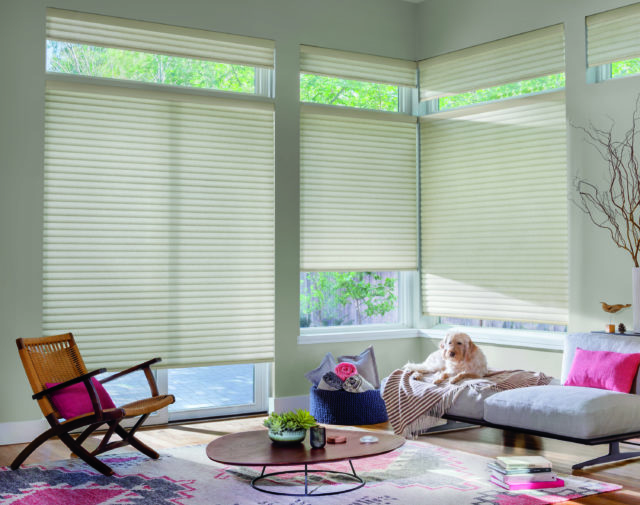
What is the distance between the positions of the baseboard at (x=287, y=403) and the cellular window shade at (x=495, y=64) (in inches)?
115

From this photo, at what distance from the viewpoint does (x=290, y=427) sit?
155 inches

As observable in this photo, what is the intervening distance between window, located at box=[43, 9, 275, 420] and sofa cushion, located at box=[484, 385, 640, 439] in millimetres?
2300

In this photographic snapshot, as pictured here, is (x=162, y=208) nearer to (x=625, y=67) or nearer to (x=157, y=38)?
(x=157, y=38)

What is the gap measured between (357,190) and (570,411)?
3.05m

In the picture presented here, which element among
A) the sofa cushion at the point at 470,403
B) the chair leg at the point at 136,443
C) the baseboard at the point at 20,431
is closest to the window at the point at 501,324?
the sofa cushion at the point at 470,403

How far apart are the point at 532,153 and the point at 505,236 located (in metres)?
0.70

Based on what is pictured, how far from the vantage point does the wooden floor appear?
4301 millimetres

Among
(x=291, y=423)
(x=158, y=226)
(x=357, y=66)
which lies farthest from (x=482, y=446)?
(x=357, y=66)

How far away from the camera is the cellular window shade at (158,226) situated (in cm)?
548

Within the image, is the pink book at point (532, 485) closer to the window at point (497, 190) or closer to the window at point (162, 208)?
the window at point (497, 190)

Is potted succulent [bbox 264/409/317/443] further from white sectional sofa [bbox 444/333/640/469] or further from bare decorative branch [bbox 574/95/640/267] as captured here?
bare decorative branch [bbox 574/95/640/267]

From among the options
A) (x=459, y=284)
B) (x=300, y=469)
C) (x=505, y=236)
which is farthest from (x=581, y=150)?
(x=300, y=469)

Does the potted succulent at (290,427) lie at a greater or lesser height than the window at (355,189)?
lesser

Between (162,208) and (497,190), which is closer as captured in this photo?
(162,208)
